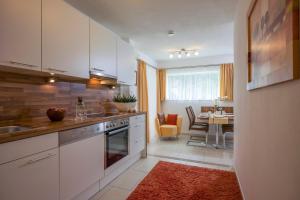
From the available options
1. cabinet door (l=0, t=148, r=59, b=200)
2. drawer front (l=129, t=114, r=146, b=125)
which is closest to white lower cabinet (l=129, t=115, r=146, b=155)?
drawer front (l=129, t=114, r=146, b=125)

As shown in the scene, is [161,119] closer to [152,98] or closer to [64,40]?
[152,98]

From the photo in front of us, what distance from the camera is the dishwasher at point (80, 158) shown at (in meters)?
1.60

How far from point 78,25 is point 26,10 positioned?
0.61m

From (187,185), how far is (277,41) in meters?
2.03

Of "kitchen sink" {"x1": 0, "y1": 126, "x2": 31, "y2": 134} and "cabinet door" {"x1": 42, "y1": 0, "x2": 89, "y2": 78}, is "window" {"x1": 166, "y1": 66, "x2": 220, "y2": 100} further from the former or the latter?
"kitchen sink" {"x1": 0, "y1": 126, "x2": 31, "y2": 134}

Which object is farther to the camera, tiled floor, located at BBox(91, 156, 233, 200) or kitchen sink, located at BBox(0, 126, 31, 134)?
tiled floor, located at BBox(91, 156, 233, 200)

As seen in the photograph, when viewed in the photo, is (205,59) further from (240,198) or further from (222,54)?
(240,198)

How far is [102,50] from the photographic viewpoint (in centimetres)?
253

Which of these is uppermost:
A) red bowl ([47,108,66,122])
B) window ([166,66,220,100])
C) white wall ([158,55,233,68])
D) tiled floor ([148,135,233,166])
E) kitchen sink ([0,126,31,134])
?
white wall ([158,55,233,68])

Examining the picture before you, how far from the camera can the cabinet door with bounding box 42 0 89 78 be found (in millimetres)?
1729

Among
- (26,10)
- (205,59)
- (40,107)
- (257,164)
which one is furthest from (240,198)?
(205,59)

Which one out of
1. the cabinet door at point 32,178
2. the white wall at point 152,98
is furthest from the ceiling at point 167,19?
the cabinet door at point 32,178

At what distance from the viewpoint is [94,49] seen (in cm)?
237

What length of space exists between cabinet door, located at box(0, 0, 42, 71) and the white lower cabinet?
1.69 metres
